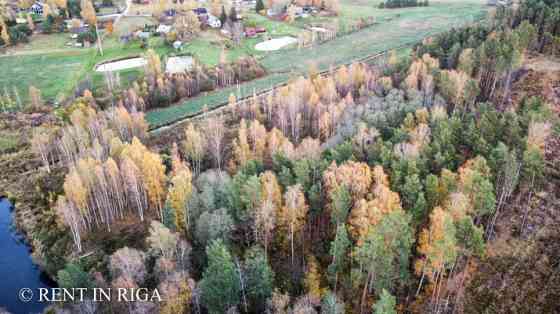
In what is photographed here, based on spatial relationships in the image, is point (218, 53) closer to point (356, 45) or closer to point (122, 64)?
point (122, 64)

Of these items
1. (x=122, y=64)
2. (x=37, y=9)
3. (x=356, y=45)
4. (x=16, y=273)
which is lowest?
(x=16, y=273)

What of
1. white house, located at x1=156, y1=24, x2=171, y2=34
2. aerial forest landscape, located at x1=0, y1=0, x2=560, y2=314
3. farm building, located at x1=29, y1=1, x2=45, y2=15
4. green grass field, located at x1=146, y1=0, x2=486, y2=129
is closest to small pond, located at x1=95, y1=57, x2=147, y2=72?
aerial forest landscape, located at x1=0, y1=0, x2=560, y2=314

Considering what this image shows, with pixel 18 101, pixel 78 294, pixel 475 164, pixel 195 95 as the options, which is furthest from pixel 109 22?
pixel 475 164

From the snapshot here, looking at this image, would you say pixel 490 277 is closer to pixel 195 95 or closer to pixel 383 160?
pixel 383 160

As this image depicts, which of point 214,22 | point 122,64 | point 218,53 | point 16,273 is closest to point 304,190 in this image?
point 16,273

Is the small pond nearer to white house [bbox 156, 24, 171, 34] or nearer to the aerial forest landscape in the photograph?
the aerial forest landscape
